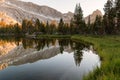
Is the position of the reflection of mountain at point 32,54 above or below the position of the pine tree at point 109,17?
below

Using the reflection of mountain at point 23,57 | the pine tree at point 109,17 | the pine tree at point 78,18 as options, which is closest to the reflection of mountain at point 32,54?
the reflection of mountain at point 23,57

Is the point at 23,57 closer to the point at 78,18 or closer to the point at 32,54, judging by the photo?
Answer: the point at 32,54

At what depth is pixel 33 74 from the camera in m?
18.3

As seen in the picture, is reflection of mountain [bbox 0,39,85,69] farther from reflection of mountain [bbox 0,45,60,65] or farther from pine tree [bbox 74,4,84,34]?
pine tree [bbox 74,4,84,34]

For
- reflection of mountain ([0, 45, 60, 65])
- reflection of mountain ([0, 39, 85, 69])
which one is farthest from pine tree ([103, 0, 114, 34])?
reflection of mountain ([0, 45, 60, 65])

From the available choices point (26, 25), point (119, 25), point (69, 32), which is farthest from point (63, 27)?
point (119, 25)

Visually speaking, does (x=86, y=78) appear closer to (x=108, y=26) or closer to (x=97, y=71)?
(x=97, y=71)

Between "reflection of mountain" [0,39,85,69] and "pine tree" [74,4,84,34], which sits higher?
"pine tree" [74,4,84,34]

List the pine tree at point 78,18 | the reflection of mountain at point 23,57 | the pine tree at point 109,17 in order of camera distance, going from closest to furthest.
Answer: the reflection of mountain at point 23,57 → the pine tree at point 109,17 → the pine tree at point 78,18

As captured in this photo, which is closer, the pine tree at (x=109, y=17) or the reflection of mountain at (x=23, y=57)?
the reflection of mountain at (x=23, y=57)

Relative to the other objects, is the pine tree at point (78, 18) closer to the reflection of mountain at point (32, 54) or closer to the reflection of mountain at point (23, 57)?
the reflection of mountain at point (32, 54)

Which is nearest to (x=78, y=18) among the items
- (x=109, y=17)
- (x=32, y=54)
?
(x=109, y=17)

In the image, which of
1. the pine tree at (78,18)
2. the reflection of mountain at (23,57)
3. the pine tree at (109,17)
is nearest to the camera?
the reflection of mountain at (23,57)

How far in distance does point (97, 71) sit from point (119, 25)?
232 ft
